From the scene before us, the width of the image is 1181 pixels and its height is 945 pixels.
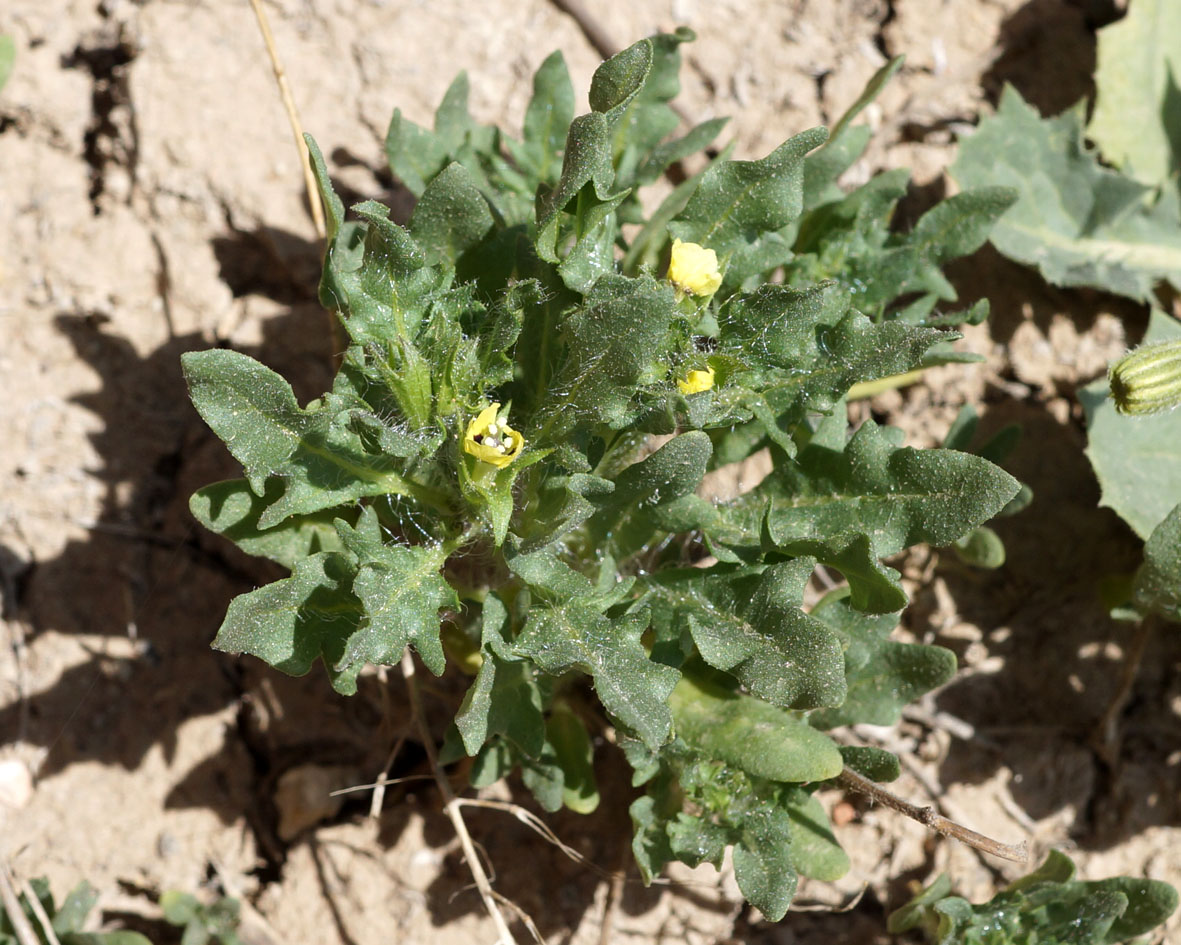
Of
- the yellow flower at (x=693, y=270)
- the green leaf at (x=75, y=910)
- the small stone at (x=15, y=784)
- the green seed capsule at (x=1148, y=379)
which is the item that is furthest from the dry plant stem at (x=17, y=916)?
the green seed capsule at (x=1148, y=379)

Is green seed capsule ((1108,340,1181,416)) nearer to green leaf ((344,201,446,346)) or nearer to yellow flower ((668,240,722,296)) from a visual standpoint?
yellow flower ((668,240,722,296))

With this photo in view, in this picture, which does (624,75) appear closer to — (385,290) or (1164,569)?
(385,290)

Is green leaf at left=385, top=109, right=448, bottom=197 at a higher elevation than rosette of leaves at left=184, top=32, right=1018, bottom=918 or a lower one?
higher

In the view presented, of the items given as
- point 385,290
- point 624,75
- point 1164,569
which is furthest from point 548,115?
point 1164,569

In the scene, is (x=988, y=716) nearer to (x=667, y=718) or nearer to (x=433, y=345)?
(x=667, y=718)

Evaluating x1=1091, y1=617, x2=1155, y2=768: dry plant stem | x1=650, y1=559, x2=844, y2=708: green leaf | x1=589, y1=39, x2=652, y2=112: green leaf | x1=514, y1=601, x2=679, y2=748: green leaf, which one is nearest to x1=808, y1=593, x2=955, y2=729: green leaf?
x1=650, y1=559, x2=844, y2=708: green leaf
